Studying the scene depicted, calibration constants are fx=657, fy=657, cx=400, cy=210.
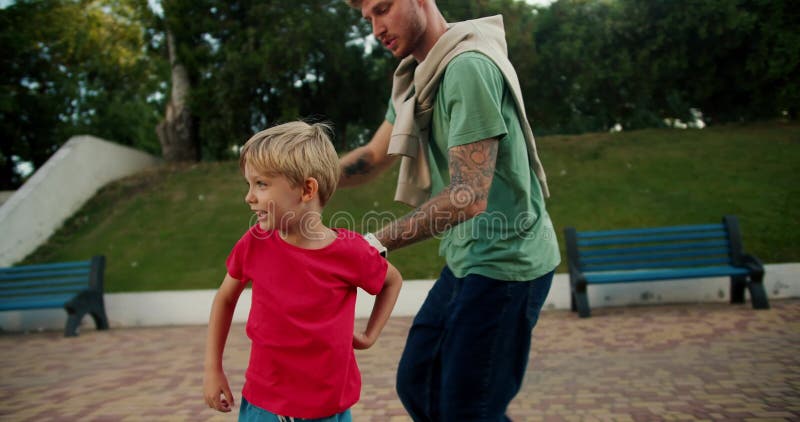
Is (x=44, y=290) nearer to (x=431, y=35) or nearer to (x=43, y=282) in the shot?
(x=43, y=282)

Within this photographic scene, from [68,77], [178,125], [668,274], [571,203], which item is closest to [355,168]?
[668,274]

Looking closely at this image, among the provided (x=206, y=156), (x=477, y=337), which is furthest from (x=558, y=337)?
(x=206, y=156)

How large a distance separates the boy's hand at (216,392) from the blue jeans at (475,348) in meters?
0.65

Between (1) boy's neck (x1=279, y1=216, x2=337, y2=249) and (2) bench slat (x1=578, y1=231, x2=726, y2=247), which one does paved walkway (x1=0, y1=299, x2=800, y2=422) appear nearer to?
(2) bench slat (x1=578, y1=231, x2=726, y2=247)

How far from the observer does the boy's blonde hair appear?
5.99 ft

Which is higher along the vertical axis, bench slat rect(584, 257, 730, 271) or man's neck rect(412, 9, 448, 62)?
man's neck rect(412, 9, 448, 62)

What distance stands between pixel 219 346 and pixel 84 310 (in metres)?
7.00

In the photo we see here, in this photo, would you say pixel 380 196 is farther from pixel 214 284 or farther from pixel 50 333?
pixel 50 333

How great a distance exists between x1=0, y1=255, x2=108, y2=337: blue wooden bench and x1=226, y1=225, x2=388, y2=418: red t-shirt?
23.0ft

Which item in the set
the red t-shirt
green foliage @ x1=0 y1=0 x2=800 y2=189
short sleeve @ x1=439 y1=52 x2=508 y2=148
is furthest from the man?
green foliage @ x1=0 y1=0 x2=800 y2=189

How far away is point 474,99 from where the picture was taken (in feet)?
6.45

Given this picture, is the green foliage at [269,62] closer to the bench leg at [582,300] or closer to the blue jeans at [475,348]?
the bench leg at [582,300]

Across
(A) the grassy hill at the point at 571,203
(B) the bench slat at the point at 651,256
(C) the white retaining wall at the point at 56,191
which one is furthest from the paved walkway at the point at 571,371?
(C) the white retaining wall at the point at 56,191

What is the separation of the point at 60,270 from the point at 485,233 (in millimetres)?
8149
